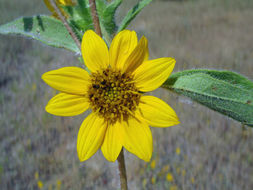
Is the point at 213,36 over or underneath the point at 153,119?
over

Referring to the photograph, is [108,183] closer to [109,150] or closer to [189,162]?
[189,162]

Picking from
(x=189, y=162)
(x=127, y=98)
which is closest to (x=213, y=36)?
(x=189, y=162)

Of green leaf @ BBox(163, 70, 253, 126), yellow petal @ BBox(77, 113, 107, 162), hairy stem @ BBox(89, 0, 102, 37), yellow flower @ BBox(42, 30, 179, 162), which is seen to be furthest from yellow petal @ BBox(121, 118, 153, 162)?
hairy stem @ BBox(89, 0, 102, 37)

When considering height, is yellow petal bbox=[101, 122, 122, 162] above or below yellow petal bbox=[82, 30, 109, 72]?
below

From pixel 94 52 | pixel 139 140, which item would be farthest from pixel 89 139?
pixel 94 52

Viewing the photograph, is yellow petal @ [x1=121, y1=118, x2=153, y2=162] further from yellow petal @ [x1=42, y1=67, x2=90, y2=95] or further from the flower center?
yellow petal @ [x1=42, y1=67, x2=90, y2=95]

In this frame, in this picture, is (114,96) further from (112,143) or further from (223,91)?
(223,91)

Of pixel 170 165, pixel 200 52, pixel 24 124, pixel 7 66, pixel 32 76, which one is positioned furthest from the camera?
pixel 200 52
